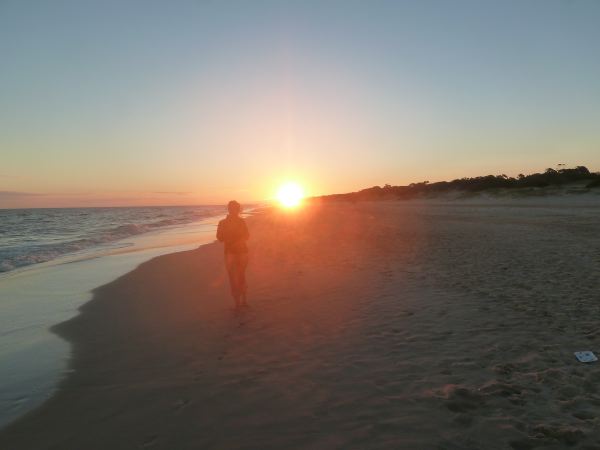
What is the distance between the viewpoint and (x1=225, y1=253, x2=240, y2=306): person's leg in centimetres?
902

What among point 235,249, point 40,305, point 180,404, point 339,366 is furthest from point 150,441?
point 40,305

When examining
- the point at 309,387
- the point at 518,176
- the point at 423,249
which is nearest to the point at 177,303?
the point at 309,387

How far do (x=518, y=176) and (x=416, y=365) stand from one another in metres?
68.1

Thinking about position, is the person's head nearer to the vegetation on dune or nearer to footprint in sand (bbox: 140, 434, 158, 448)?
footprint in sand (bbox: 140, 434, 158, 448)

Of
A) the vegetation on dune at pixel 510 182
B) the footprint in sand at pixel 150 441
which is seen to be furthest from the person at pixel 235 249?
the vegetation on dune at pixel 510 182

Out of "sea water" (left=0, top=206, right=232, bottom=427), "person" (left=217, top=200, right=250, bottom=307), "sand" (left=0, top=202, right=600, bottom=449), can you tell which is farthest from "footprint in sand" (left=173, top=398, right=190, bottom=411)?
"person" (left=217, top=200, right=250, bottom=307)

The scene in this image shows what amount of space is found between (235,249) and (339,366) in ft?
13.8

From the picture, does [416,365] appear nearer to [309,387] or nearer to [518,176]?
[309,387]

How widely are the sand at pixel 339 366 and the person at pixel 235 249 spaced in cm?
51

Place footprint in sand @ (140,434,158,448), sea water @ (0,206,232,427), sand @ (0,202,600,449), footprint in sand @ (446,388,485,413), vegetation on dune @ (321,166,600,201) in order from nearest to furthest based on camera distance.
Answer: footprint in sand @ (140,434,158,448)
sand @ (0,202,600,449)
footprint in sand @ (446,388,485,413)
sea water @ (0,206,232,427)
vegetation on dune @ (321,166,600,201)

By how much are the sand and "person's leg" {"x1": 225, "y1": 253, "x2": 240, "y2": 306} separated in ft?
1.11

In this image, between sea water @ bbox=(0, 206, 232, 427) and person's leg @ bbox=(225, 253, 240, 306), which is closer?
sea water @ bbox=(0, 206, 232, 427)

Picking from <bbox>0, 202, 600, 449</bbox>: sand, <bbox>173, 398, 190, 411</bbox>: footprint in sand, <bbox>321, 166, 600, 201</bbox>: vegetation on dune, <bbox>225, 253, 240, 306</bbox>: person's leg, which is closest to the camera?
<bbox>0, 202, 600, 449</bbox>: sand

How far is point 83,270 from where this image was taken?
1556 cm
